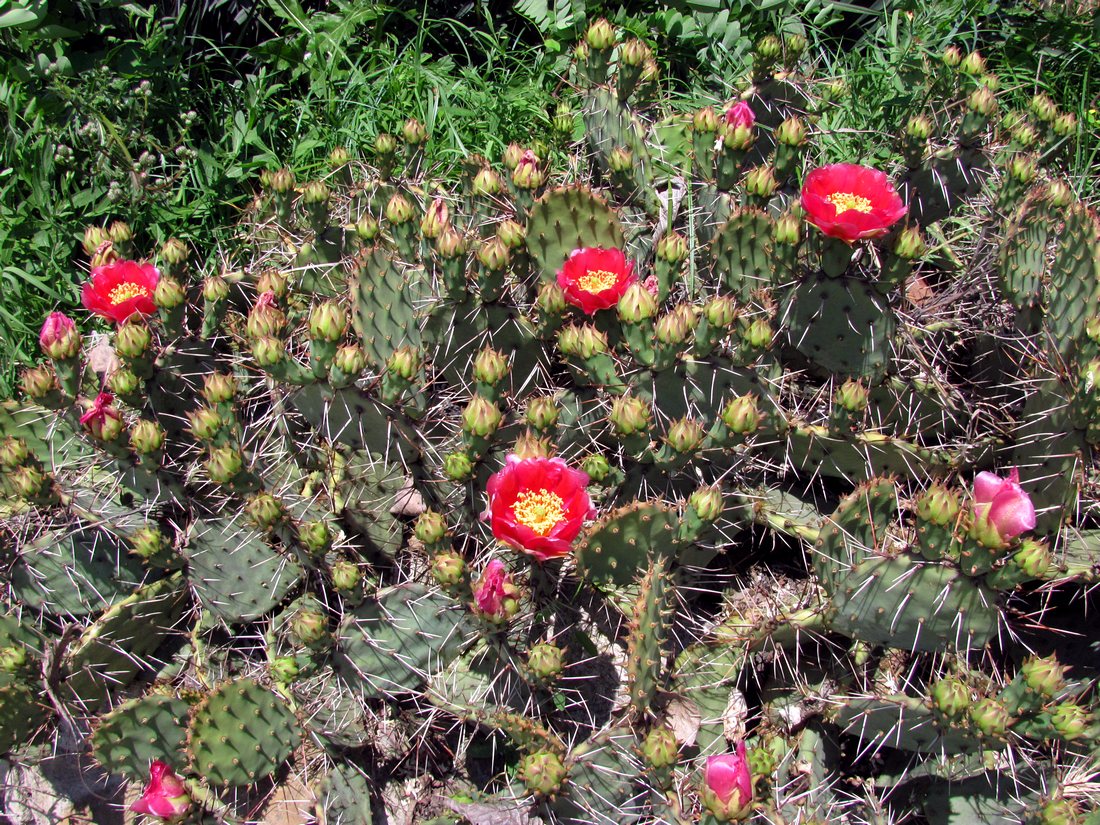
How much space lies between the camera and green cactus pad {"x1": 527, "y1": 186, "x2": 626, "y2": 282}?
2.25m

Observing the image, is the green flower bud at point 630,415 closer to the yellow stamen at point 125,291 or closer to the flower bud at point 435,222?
the flower bud at point 435,222

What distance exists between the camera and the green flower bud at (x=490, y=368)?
1.92 m

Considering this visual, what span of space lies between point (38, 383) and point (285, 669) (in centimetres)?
84

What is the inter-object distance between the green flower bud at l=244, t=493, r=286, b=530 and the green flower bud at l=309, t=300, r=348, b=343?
1.15ft

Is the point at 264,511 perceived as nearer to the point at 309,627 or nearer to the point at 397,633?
the point at 309,627

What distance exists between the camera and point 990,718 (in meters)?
1.62

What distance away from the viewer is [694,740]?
2068mm

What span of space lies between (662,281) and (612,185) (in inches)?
24.0

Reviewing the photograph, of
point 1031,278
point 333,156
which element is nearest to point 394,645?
point 333,156

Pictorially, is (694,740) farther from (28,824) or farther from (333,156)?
(333,156)

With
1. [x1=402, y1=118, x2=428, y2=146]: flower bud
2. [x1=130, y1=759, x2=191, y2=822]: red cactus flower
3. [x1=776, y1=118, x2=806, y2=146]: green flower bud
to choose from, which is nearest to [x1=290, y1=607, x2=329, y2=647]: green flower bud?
[x1=130, y1=759, x2=191, y2=822]: red cactus flower

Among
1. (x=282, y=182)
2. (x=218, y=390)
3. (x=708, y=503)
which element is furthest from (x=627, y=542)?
(x=282, y=182)

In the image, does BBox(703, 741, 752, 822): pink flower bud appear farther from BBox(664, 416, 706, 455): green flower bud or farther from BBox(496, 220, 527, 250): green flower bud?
BBox(496, 220, 527, 250): green flower bud

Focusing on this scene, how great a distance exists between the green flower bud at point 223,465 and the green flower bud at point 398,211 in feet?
2.37
